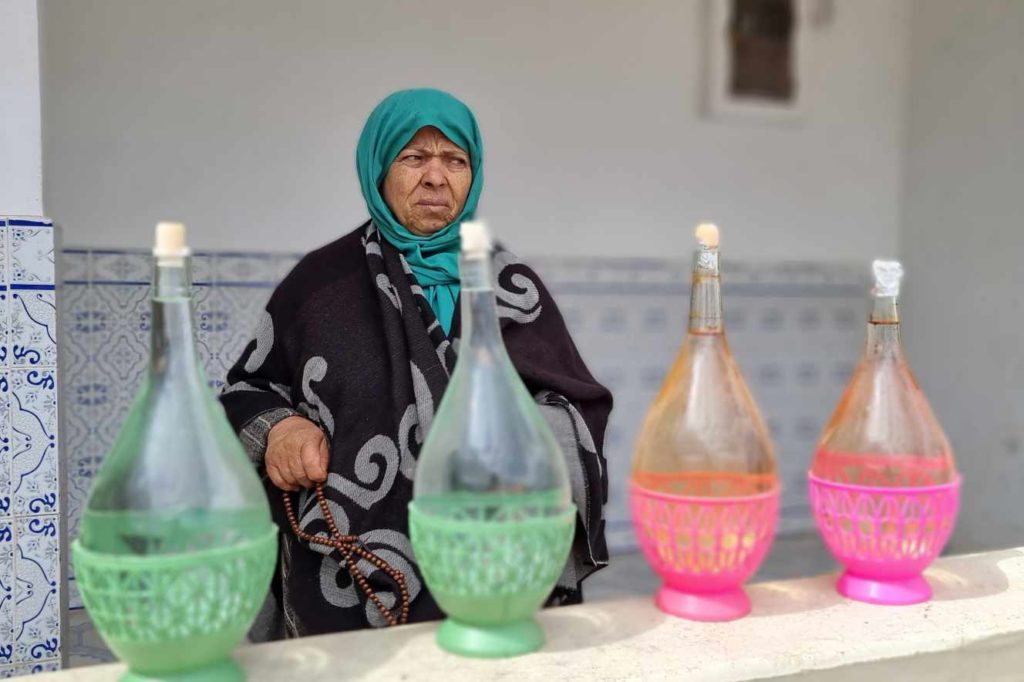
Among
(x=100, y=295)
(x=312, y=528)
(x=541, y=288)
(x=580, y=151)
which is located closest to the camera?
(x=312, y=528)

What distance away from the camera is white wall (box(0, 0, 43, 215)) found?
4.54ft

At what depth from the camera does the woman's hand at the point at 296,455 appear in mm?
1245

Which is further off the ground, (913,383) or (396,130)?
(396,130)

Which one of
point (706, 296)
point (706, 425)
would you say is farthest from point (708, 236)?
point (706, 425)

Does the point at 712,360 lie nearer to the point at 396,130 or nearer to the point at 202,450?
the point at 202,450

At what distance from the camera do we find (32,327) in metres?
1.43

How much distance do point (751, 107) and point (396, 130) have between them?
235cm

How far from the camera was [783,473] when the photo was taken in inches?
142

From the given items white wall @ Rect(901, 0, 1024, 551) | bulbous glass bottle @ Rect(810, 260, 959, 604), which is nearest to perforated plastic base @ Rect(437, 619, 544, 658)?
bulbous glass bottle @ Rect(810, 260, 959, 604)

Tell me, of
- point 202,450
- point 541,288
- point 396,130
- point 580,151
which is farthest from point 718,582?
point 580,151

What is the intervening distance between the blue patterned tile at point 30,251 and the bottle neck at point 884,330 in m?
1.19

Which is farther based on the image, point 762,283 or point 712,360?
point 762,283

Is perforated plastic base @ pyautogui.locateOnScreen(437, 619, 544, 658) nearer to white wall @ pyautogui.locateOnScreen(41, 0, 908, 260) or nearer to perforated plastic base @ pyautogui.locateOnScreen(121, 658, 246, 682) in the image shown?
perforated plastic base @ pyautogui.locateOnScreen(121, 658, 246, 682)

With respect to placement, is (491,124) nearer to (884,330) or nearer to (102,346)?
(102,346)
